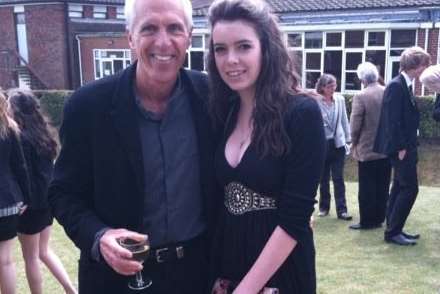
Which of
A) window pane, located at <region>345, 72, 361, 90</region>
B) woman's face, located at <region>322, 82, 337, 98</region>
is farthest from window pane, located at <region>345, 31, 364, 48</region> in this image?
woman's face, located at <region>322, 82, 337, 98</region>

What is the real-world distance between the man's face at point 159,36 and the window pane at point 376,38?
1601 cm

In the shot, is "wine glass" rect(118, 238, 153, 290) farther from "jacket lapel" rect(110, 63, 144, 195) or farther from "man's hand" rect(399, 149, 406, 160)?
"man's hand" rect(399, 149, 406, 160)

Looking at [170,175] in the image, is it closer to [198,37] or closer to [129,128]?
[129,128]

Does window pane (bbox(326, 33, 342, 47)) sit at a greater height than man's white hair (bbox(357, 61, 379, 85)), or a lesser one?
greater

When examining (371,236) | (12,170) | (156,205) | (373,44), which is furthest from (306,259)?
(373,44)

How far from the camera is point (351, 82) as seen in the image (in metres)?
17.9

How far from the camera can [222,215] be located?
2.22 m

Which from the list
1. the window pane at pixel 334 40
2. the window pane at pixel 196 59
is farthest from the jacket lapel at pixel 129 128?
the window pane at pixel 196 59

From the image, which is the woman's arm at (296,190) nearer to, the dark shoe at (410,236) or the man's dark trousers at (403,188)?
the man's dark trousers at (403,188)

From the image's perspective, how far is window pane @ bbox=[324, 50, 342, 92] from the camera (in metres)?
18.0

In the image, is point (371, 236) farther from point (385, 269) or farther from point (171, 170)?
point (171, 170)

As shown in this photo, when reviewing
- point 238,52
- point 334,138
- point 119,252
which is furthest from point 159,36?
point 334,138

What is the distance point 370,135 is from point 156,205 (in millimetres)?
4641

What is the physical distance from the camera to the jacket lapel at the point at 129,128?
211 centimetres
